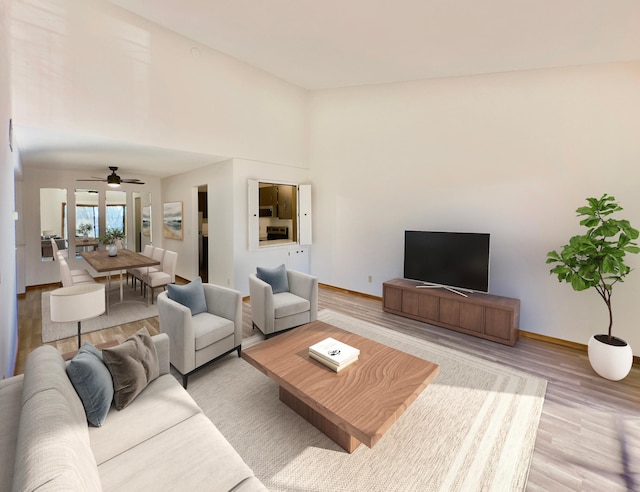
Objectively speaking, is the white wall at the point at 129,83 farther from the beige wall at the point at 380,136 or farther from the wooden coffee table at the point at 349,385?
the wooden coffee table at the point at 349,385

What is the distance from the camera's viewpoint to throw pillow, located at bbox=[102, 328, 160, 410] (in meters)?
1.71

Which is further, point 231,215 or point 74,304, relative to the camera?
point 231,215

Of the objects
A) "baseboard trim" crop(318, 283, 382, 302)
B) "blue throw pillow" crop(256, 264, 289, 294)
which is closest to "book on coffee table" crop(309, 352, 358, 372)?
"blue throw pillow" crop(256, 264, 289, 294)

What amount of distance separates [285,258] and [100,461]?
4.64 metres

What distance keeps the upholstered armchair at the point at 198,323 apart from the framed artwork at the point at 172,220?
408 cm

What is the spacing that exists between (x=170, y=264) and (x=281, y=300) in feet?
8.55

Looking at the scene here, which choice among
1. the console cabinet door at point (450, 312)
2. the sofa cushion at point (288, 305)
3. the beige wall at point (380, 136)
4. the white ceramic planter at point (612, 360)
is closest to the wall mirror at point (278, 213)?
the beige wall at point (380, 136)

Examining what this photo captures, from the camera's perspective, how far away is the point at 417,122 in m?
4.62

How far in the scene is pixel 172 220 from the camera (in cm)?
704

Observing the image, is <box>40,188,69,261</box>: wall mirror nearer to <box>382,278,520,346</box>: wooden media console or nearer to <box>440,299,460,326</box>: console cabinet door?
<box>382,278,520,346</box>: wooden media console

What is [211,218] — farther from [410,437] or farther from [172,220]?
[410,437]

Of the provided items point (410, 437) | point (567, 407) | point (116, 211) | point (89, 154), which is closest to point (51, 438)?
point (410, 437)

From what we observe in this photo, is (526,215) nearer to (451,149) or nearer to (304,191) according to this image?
(451,149)

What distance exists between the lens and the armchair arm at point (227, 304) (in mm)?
3020
